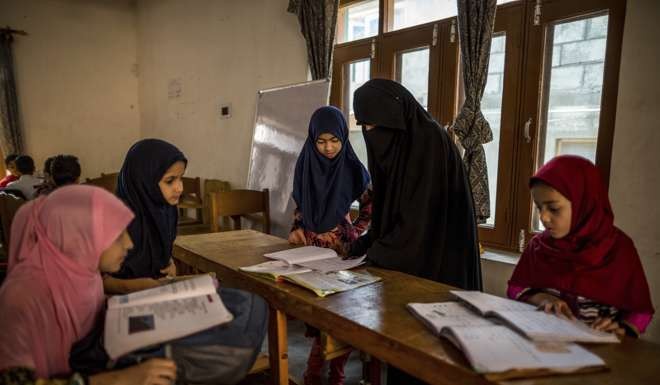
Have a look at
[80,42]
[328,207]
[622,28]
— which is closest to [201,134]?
[80,42]

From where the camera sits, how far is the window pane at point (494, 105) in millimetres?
2346

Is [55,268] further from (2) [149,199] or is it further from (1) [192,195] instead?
(1) [192,195]

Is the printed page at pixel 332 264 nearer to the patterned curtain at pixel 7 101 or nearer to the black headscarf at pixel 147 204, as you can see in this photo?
the black headscarf at pixel 147 204

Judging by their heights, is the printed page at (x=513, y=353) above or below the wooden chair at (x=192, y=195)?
above

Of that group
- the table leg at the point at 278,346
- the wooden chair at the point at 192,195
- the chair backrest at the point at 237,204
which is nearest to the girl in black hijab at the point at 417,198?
the table leg at the point at 278,346

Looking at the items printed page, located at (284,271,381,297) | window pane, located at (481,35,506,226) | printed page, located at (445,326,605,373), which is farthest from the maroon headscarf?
window pane, located at (481,35,506,226)

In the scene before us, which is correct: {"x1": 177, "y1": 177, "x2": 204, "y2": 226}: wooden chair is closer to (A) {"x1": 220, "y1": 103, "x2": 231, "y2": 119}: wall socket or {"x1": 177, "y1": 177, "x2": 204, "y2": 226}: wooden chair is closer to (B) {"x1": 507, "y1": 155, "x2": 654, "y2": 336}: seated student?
(A) {"x1": 220, "y1": 103, "x2": 231, "y2": 119}: wall socket

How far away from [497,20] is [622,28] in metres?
0.61

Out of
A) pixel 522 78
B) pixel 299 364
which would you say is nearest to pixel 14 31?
pixel 299 364

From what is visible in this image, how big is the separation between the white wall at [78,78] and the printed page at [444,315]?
18.4 ft

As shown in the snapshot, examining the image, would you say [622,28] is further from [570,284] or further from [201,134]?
[201,134]

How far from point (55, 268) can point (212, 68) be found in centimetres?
383

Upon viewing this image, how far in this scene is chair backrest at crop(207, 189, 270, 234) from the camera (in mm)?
2838

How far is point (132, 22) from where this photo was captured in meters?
5.74
